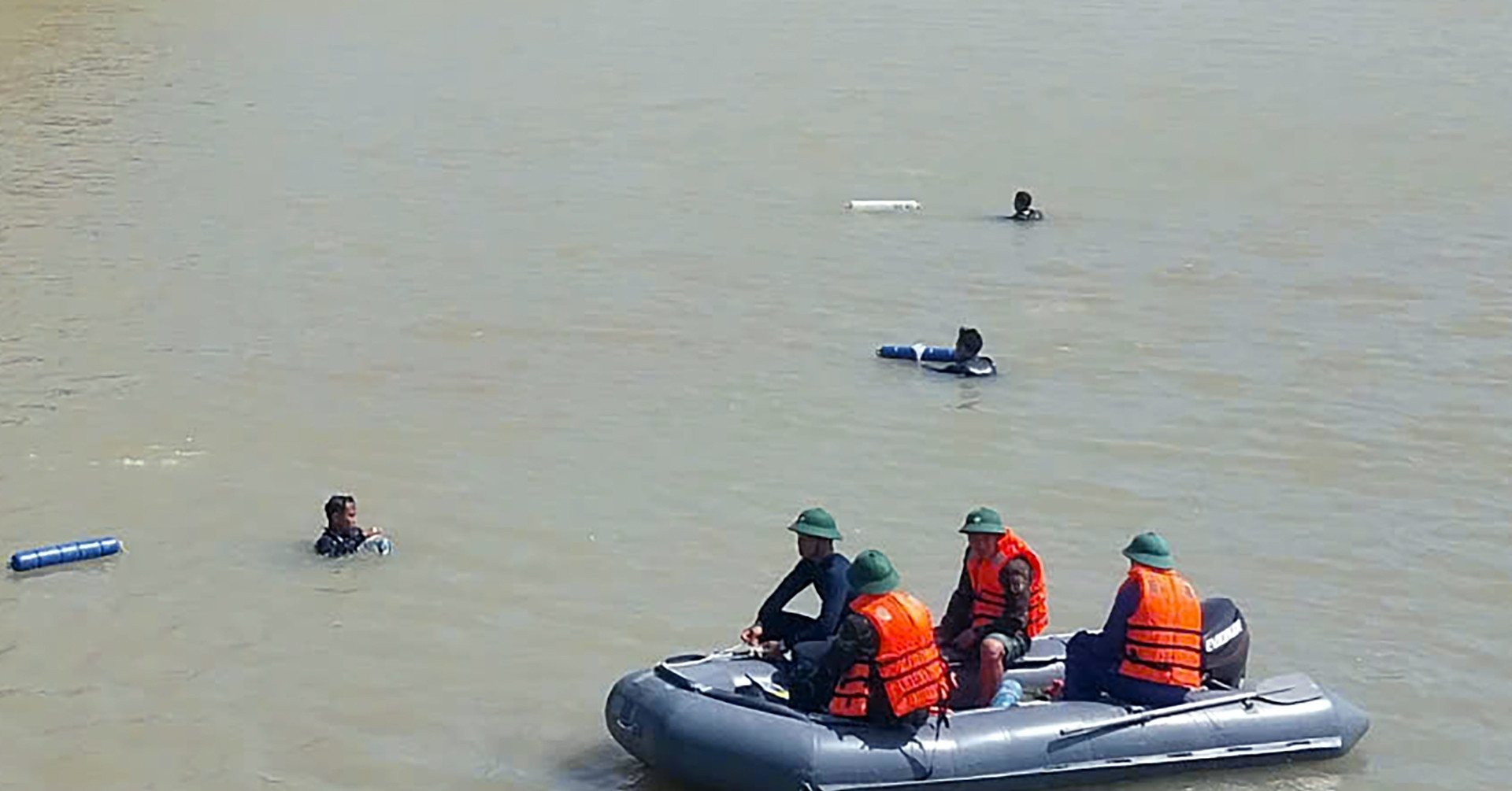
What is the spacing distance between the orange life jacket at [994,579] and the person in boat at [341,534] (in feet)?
14.5

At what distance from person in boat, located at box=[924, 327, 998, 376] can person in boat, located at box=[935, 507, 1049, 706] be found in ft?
20.7

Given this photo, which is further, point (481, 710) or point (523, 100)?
point (523, 100)

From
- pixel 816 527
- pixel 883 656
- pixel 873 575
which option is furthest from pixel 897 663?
pixel 816 527

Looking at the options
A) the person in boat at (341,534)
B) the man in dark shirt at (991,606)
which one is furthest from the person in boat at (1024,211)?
the man in dark shirt at (991,606)

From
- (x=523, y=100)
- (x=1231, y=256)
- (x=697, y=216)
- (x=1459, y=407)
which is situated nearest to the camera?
(x=1459, y=407)

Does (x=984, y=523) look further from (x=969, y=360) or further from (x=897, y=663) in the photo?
(x=969, y=360)

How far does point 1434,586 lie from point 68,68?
27.2 m

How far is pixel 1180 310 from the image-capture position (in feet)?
64.9

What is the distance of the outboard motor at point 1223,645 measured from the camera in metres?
11.2

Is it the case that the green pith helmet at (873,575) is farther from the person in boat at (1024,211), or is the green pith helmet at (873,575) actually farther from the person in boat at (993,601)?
the person in boat at (1024,211)

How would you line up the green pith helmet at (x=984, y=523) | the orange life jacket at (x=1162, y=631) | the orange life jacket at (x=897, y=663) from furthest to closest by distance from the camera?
the green pith helmet at (x=984, y=523) < the orange life jacket at (x=1162, y=631) < the orange life jacket at (x=897, y=663)

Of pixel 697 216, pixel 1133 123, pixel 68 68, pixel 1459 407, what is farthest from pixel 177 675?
pixel 68 68

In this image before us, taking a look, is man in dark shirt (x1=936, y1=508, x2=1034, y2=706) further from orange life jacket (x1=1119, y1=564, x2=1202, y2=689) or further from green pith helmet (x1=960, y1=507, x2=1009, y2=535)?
orange life jacket (x1=1119, y1=564, x2=1202, y2=689)

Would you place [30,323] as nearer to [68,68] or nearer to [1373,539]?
[1373,539]
